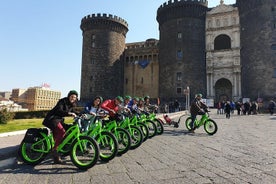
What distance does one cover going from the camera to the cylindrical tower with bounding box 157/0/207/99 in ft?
118

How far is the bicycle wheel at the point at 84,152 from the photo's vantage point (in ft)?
13.9

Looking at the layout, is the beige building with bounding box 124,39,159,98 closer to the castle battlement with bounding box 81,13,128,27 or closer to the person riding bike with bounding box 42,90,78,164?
the castle battlement with bounding box 81,13,128,27

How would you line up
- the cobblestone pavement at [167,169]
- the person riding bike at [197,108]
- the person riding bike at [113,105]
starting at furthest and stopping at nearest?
the person riding bike at [197,108]
the person riding bike at [113,105]
the cobblestone pavement at [167,169]

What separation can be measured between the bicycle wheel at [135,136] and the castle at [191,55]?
2965 cm

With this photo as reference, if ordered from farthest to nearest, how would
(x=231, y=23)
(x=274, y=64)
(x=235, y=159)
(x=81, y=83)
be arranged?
(x=81, y=83) → (x=231, y=23) → (x=274, y=64) → (x=235, y=159)

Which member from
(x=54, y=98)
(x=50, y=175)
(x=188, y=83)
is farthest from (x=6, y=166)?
(x=54, y=98)

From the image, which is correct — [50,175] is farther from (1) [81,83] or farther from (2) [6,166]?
(1) [81,83]

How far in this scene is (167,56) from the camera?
1489 inches

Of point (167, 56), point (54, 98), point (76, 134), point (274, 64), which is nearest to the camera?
point (76, 134)

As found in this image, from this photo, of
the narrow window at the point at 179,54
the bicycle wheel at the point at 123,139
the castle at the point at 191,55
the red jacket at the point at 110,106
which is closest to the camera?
the bicycle wheel at the point at 123,139

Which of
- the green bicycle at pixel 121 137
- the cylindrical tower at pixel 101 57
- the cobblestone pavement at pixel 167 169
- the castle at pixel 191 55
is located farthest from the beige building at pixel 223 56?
the green bicycle at pixel 121 137

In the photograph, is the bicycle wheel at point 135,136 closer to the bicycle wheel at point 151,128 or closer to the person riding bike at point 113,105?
the person riding bike at point 113,105

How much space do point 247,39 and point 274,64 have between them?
524cm

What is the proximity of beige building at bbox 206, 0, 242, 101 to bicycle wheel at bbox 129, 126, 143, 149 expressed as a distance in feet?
100
